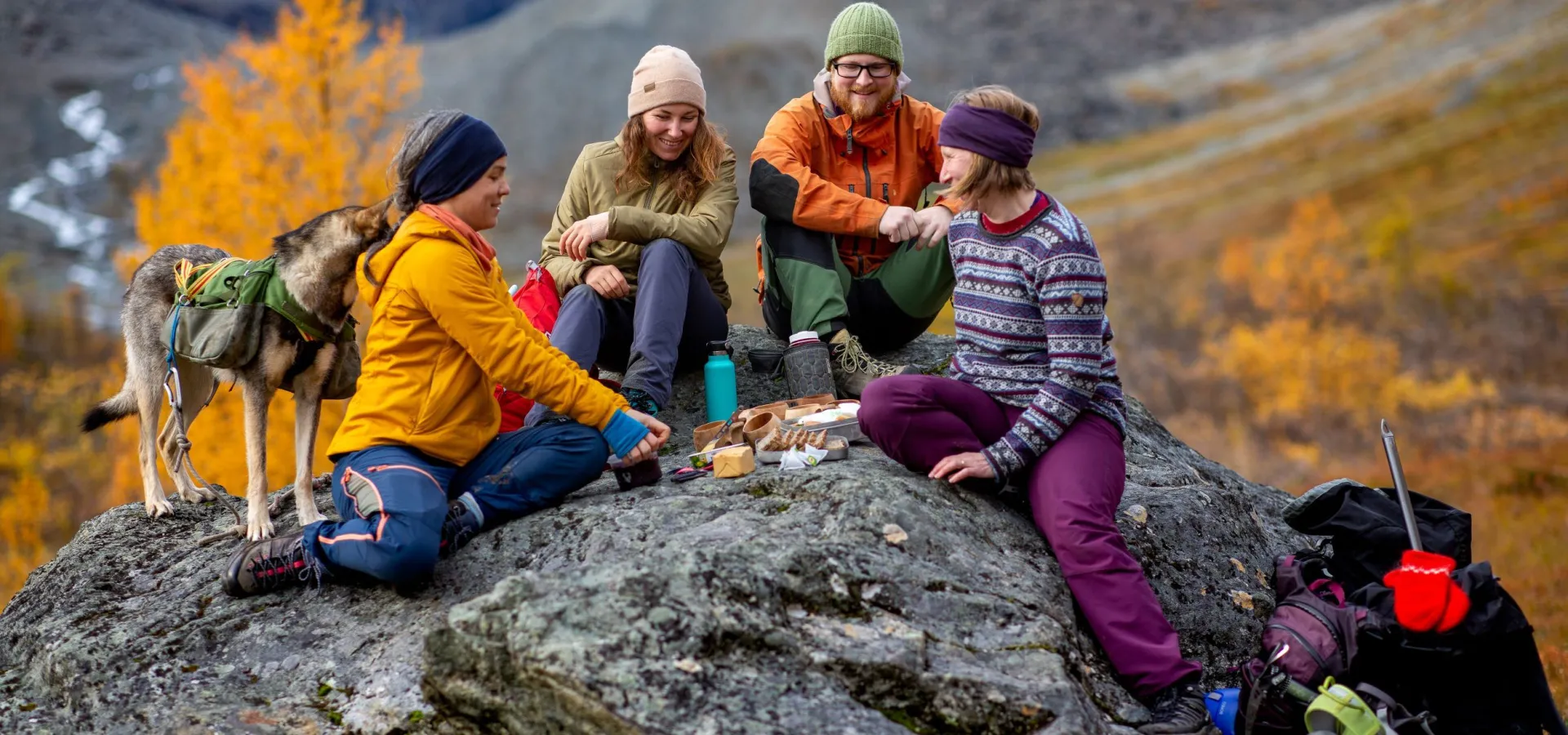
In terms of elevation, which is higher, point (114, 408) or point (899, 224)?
point (899, 224)

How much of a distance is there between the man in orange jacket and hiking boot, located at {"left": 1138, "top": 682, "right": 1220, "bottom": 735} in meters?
2.22

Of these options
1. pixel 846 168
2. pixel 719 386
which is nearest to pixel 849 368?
pixel 719 386

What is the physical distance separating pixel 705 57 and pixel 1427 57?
2330cm

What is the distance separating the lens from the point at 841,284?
217 inches

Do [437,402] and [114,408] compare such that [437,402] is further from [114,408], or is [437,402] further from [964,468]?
[114,408]

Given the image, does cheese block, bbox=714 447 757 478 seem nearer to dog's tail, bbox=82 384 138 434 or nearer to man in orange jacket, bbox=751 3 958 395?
man in orange jacket, bbox=751 3 958 395

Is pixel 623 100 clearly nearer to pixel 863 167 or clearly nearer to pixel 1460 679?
pixel 863 167

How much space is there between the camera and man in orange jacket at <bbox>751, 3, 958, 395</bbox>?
5238 millimetres

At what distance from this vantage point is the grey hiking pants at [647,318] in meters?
4.91

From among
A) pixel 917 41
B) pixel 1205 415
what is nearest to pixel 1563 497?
pixel 1205 415

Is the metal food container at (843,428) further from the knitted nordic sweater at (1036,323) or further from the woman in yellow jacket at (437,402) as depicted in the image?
the woman in yellow jacket at (437,402)

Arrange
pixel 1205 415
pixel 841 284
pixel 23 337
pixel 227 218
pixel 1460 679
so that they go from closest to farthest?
pixel 1460 679 → pixel 841 284 → pixel 227 218 → pixel 1205 415 → pixel 23 337

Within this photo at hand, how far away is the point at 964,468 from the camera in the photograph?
12.6 feet

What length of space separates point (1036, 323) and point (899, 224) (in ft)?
4.69
